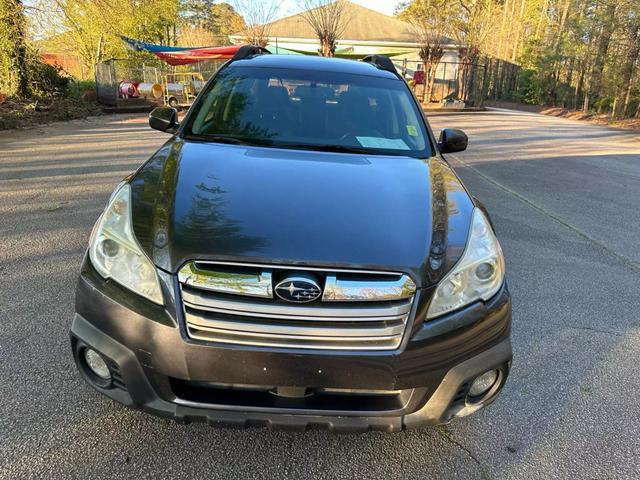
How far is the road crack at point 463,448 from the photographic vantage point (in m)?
2.15

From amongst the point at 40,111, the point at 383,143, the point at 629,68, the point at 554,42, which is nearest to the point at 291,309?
the point at 383,143

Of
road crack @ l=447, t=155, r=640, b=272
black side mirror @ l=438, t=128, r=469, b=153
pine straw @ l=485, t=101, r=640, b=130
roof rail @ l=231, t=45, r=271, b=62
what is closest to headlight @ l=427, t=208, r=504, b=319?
black side mirror @ l=438, t=128, r=469, b=153

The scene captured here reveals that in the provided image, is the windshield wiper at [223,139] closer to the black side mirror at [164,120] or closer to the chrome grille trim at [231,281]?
the black side mirror at [164,120]

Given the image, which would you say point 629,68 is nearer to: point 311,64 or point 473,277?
point 311,64

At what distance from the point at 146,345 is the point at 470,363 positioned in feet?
4.11

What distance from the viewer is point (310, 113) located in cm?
336

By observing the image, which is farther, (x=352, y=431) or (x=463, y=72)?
(x=463, y=72)

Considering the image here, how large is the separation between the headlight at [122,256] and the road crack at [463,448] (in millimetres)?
1485

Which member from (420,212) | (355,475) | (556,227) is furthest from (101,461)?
(556,227)

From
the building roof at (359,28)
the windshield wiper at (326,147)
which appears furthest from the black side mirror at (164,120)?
the building roof at (359,28)

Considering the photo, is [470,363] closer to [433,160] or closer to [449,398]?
[449,398]

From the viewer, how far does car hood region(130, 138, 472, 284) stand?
1876mm

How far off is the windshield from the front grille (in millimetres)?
1348

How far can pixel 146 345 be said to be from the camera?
5.95 feet
